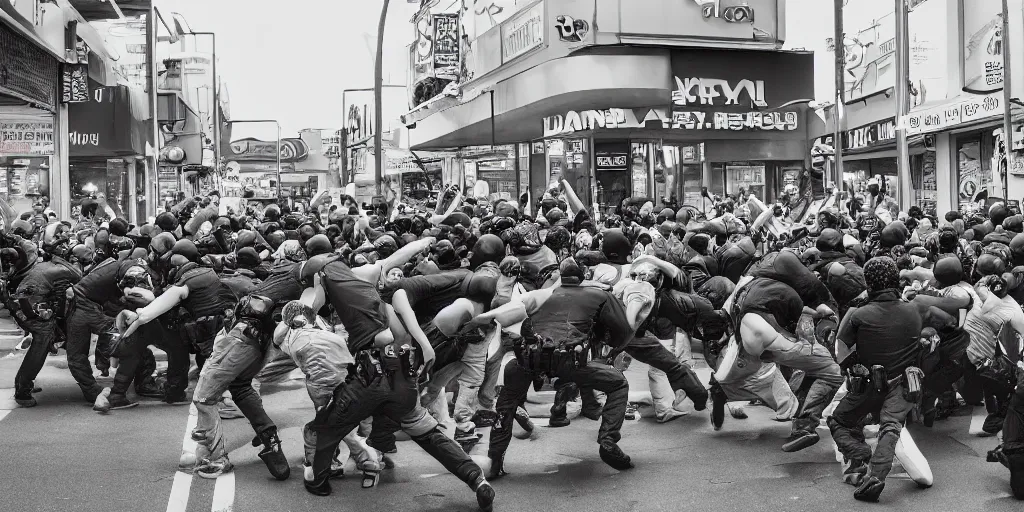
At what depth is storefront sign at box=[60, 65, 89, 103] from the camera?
24.0 m

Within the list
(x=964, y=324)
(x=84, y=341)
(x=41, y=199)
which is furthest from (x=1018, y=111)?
(x=41, y=199)

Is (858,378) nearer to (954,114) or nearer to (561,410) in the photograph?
(561,410)

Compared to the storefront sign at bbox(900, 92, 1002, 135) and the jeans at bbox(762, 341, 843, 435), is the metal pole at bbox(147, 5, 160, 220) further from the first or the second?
the jeans at bbox(762, 341, 843, 435)

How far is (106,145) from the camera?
32250 mm

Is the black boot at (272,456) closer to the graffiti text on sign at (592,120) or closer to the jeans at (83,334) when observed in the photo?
the jeans at (83,334)

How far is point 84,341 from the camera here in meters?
10.6

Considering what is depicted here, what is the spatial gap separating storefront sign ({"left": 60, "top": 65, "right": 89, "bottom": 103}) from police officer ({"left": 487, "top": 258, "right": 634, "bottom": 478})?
19.4 metres

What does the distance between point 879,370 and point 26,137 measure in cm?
2126

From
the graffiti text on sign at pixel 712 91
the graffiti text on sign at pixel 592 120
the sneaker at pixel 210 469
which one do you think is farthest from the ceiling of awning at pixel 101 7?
the sneaker at pixel 210 469

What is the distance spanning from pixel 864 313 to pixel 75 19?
68.6 ft

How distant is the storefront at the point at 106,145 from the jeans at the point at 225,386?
24.4 m

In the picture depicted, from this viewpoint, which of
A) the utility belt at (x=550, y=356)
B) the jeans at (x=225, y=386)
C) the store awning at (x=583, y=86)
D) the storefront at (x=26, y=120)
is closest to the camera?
the utility belt at (x=550, y=356)

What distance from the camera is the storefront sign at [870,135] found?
3022cm

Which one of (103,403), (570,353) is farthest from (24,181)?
(570,353)
